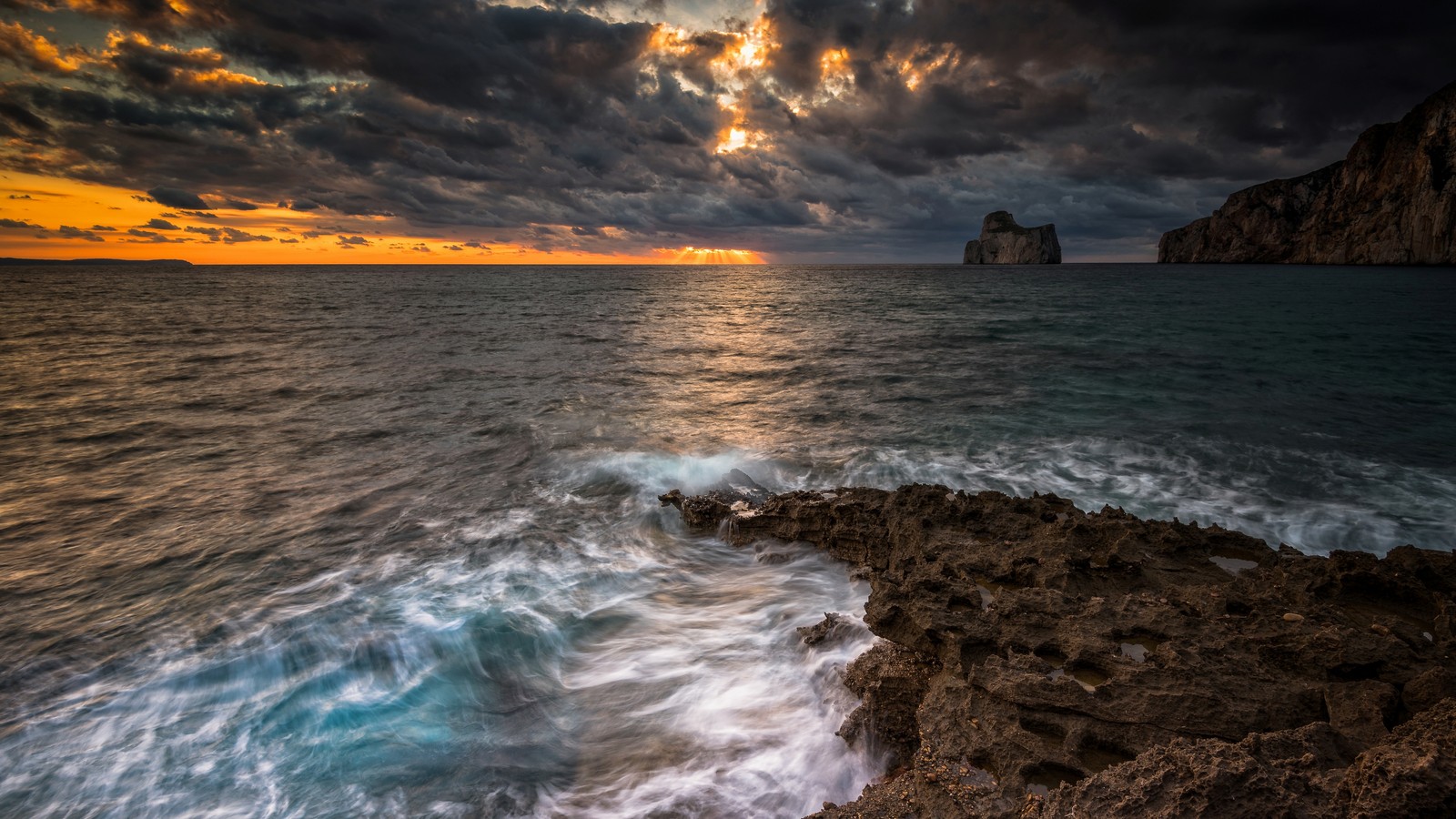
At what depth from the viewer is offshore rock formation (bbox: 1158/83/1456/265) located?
291 ft

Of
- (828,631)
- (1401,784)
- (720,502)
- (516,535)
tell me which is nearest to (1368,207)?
(720,502)

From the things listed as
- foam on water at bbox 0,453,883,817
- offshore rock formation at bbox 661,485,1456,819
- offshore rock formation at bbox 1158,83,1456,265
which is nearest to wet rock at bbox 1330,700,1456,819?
offshore rock formation at bbox 661,485,1456,819

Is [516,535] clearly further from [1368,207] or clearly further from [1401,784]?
[1368,207]

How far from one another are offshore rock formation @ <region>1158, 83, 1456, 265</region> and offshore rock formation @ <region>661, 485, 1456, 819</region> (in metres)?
132

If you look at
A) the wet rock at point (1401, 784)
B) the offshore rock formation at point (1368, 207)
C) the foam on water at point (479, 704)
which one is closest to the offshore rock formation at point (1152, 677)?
the wet rock at point (1401, 784)

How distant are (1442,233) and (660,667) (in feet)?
458

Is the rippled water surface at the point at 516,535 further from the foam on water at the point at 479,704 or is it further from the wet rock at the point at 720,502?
the wet rock at the point at 720,502

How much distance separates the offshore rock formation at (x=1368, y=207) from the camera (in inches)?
3487

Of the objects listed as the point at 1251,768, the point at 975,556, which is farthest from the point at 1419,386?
the point at 1251,768

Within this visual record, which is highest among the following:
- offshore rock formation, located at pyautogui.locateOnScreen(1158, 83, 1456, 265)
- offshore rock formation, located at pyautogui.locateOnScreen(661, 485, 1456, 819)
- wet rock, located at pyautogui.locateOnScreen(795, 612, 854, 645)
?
offshore rock formation, located at pyautogui.locateOnScreen(1158, 83, 1456, 265)

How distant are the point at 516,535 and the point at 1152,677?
23.6 ft

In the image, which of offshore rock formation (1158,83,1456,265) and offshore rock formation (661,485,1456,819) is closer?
offshore rock formation (661,485,1456,819)

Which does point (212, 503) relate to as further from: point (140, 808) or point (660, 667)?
Answer: point (660, 667)

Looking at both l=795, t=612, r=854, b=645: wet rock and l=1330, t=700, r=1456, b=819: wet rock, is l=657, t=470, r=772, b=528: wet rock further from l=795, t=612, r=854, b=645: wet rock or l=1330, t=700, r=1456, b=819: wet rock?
l=1330, t=700, r=1456, b=819: wet rock
